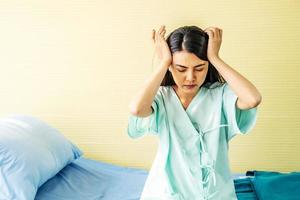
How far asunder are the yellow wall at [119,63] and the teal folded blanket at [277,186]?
323 millimetres

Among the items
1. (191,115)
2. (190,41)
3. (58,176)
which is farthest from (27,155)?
(190,41)

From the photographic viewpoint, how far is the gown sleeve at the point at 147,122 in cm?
117

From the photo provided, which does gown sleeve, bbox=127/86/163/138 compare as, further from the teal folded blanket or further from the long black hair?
the teal folded blanket

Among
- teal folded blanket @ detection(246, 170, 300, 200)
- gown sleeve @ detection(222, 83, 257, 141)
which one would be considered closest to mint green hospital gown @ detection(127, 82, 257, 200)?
gown sleeve @ detection(222, 83, 257, 141)

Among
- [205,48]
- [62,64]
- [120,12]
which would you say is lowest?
[62,64]

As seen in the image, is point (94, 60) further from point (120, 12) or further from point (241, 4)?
point (241, 4)

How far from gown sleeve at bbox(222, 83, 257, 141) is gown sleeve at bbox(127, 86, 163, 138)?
203 mm

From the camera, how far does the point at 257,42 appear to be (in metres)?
1.73

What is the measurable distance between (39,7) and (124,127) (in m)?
0.70

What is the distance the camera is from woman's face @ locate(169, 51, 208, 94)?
3.61ft

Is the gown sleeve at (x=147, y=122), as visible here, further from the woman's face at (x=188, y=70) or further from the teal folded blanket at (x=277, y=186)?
the teal folded blanket at (x=277, y=186)

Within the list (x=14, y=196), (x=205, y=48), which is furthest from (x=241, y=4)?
(x=14, y=196)

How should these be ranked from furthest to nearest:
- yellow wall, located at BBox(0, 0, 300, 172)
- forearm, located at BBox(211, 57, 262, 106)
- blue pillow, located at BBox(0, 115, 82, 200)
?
yellow wall, located at BBox(0, 0, 300, 172) < blue pillow, located at BBox(0, 115, 82, 200) < forearm, located at BBox(211, 57, 262, 106)

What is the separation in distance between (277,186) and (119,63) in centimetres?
88
